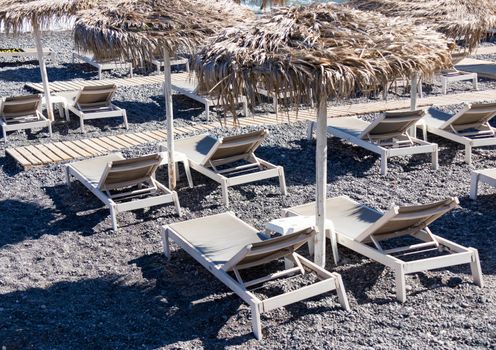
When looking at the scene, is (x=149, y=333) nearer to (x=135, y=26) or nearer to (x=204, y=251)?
(x=204, y=251)

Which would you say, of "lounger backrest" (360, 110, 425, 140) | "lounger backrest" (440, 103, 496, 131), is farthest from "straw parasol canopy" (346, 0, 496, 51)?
"lounger backrest" (360, 110, 425, 140)

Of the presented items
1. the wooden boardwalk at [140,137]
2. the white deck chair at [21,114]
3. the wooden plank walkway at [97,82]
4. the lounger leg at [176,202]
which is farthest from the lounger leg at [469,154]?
the wooden plank walkway at [97,82]

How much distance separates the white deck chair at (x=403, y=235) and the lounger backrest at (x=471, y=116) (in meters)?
3.09

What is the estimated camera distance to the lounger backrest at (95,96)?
10.0m

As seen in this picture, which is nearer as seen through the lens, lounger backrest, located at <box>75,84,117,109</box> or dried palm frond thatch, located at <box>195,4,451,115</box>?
dried palm frond thatch, located at <box>195,4,451,115</box>

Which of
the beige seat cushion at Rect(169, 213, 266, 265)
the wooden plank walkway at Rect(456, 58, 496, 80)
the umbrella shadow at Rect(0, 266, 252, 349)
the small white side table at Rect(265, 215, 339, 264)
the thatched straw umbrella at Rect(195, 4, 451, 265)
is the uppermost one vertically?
the thatched straw umbrella at Rect(195, 4, 451, 265)

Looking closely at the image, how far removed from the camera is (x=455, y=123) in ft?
28.9

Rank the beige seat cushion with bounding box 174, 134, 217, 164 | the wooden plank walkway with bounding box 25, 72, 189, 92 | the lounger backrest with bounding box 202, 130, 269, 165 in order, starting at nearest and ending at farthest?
the lounger backrest with bounding box 202, 130, 269, 165 < the beige seat cushion with bounding box 174, 134, 217, 164 < the wooden plank walkway with bounding box 25, 72, 189, 92

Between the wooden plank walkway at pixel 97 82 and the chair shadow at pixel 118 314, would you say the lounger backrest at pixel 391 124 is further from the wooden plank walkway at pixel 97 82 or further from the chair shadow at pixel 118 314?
the wooden plank walkway at pixel 97 82

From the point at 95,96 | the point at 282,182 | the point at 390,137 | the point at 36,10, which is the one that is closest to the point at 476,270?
the point at 282,182

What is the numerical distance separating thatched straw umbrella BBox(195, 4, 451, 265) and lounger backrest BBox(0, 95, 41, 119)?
4.97 meters

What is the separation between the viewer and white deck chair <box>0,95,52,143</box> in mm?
9460

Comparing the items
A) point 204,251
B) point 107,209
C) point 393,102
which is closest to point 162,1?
point 107,209

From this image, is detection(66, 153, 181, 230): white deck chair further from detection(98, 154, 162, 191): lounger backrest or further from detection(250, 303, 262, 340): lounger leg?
detection(250, 303, 262, 340): lounger leg
